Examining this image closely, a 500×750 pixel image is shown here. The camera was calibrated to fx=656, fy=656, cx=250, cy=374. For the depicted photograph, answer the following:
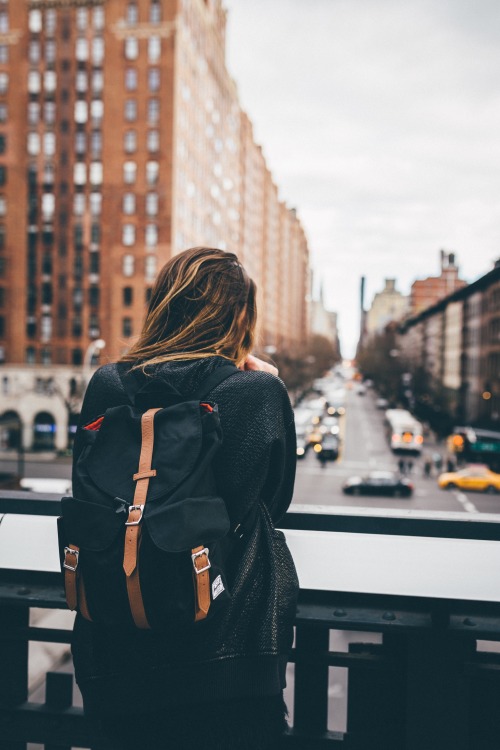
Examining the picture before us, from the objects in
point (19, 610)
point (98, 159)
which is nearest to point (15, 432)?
point (98, 159)

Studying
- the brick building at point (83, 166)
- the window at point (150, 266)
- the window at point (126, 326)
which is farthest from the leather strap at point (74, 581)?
the window at point (150, 266)

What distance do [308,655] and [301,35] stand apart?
5763 inches

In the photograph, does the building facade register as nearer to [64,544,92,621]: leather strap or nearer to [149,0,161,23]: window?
[149,0,161,23]: window

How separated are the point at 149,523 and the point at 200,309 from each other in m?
0.64

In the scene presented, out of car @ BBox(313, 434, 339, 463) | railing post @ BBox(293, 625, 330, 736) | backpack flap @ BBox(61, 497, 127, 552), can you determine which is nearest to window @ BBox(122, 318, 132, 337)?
car @ BBox(313, 434, 339, 463)

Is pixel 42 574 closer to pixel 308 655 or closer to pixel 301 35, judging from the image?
pixel 308 655

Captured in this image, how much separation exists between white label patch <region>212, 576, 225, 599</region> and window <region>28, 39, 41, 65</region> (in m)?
62.6

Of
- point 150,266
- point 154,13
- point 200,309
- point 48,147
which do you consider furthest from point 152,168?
point 200,309

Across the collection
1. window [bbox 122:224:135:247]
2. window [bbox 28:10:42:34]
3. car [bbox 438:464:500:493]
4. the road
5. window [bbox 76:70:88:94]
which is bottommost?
the road

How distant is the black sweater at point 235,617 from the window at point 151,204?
5556cm

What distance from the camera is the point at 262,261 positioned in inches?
4446

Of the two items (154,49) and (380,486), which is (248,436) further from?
(154,49)

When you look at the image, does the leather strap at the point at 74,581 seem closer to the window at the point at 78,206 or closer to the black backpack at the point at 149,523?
the black backpack at the point at 149,523

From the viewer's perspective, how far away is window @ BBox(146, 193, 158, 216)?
54.9 metres
